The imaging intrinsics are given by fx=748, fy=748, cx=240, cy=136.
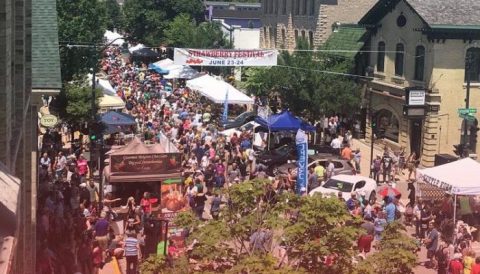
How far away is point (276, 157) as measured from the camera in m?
32.6

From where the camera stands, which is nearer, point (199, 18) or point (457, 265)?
point (457, 265)

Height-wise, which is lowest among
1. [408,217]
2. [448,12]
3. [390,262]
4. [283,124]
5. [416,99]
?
[408,217]

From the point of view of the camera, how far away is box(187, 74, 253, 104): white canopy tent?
134 feet

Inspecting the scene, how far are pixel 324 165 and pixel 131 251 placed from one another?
14.0 m

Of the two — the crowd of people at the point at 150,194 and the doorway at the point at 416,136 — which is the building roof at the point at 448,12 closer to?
the doorway at the point at 416,136

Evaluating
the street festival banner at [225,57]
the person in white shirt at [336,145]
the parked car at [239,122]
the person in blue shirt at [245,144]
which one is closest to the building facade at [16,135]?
the person in blue shirt at [245,144]

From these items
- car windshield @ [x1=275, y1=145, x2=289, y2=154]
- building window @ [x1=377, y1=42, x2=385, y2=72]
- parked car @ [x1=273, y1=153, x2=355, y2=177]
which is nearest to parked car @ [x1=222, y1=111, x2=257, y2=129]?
car windshield @ [x1=275, y1=145, x2=289, y2=154]

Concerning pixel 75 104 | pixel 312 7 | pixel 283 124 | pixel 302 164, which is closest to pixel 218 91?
pixel 283 124

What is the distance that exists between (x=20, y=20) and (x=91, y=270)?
6.60m

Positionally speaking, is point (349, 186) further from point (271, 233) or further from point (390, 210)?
point (271, 233)

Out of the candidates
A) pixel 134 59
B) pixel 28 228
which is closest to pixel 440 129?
pixel 28 228

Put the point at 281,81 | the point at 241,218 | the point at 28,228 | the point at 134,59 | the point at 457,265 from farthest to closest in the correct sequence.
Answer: the point at 134,59, the point at 281,81, the point at 457,265, the point at 28,228, the point at 241,218

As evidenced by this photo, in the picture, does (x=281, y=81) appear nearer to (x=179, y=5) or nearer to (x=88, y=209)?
(x=88, y=209)

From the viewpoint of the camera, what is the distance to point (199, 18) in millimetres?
97250
